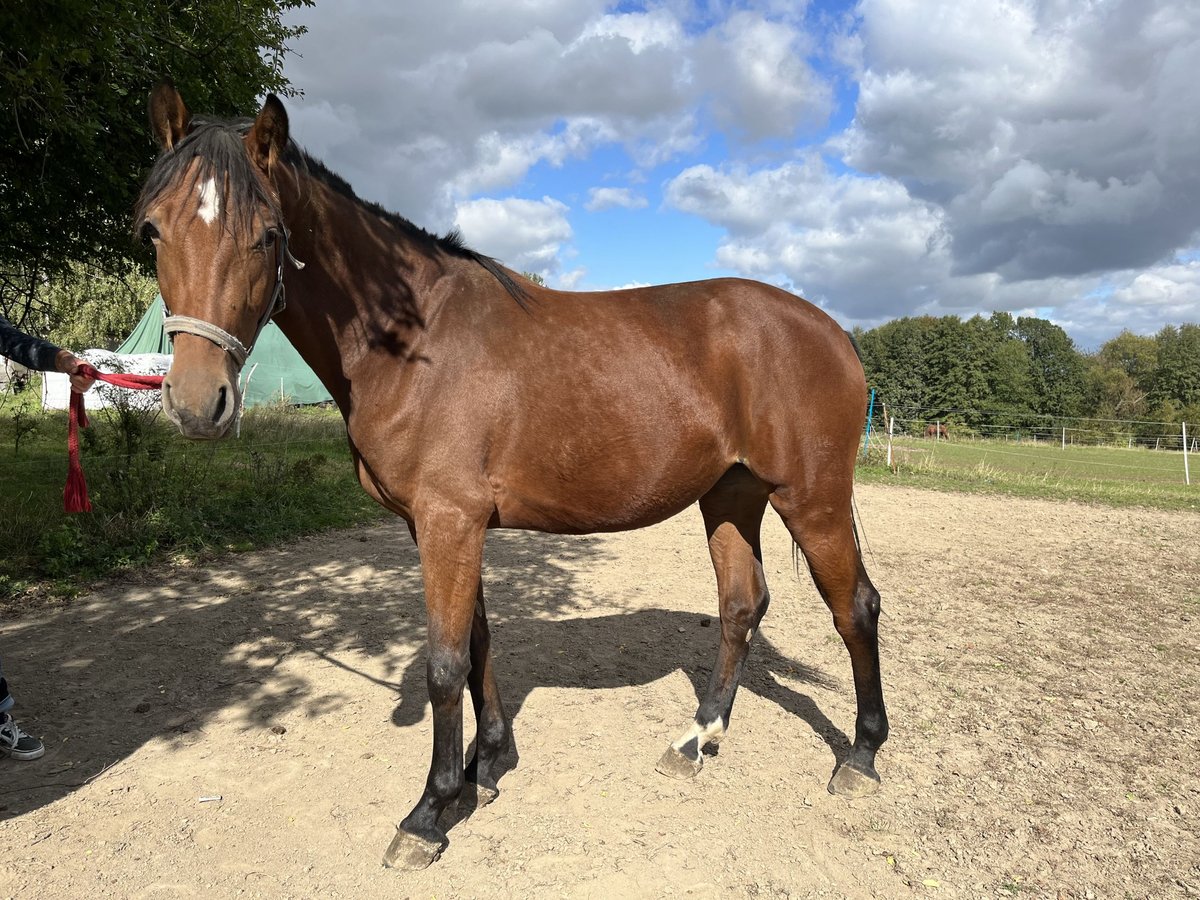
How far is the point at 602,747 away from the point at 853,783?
1.31 m

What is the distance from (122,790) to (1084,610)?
7537 millimetres

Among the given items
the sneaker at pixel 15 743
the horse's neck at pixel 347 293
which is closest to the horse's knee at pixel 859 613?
the horse's neck at pixel 347 293

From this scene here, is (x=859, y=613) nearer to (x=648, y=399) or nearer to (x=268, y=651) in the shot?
(x=648, y=399)

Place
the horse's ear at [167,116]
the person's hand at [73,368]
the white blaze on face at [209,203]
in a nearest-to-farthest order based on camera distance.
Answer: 1. the white blaze on face at [209,203]
2. the horse's ear at [167,116]
3. the person's hand at [73,368]

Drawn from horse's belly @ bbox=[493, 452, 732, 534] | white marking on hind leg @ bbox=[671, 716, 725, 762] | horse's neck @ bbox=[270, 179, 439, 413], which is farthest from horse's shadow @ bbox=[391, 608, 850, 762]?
horse's neck @ bbox=[270, 179, 439, 413]

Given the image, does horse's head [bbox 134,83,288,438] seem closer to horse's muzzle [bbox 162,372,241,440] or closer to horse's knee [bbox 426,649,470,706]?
horse's muzzle [bbox 162,372,241,440]

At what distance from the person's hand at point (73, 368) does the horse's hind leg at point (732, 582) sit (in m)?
3.03

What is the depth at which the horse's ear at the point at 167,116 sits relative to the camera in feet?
7.51

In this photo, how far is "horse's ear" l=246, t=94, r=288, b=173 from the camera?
2240 millimetres

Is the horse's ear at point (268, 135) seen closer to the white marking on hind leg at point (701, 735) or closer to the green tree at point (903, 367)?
the white marking on hind leg at point (701, 735)

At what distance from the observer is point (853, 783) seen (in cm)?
333

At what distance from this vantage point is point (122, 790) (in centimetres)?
320

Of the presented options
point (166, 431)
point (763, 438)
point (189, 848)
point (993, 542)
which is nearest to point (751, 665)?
point (763, 438)

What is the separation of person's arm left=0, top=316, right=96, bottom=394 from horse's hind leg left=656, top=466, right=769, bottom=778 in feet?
10.1
